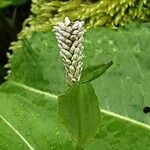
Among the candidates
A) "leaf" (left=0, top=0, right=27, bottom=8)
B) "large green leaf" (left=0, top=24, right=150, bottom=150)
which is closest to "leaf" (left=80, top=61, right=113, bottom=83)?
"large green leaf" (left=0, top=24, right=150, bottom=150)

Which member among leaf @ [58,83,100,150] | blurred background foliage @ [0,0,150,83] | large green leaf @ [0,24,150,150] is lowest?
large green leaf @ [0,24,150,150]

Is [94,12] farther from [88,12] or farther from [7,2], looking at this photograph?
[7,2]

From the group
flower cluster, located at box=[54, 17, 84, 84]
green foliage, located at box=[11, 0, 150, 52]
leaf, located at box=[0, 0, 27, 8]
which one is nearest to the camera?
flower cluster, located at box=[54, 17, 84, 84]

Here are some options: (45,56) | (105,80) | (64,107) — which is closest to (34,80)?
(45,56)

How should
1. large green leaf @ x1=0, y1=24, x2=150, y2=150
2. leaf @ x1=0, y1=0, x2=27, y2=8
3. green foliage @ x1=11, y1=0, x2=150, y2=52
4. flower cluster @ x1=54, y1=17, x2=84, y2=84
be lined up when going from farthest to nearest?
leaf @ x1=0, y1=0, x2=27, y2=8
green foliage @ x1=11, y1=0, x2=150, y2=52
large green leaf @ x1=0, y1=24, x2=150, y2=150
flower cluster @ x1=54, y1=17, x2=84, y2=84

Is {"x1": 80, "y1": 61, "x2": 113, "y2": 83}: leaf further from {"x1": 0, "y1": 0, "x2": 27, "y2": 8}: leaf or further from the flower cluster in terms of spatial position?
{"x1": 0, "y1": 0, "x2": 27, "y2": 8}: leaf

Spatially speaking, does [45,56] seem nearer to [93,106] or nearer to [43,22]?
[43,22]

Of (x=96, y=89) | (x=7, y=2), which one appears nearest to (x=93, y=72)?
(x=96, y=89)
